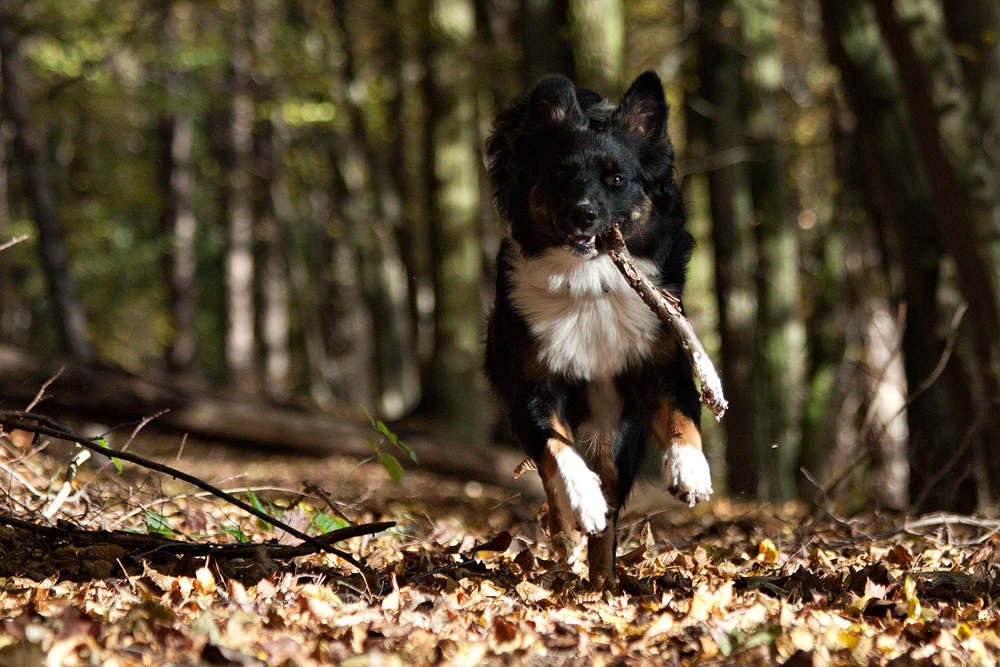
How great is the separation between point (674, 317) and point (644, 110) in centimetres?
119

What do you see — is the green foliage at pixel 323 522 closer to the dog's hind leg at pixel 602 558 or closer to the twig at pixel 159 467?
the twig at pixel 159 467

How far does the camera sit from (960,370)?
22.7 feet

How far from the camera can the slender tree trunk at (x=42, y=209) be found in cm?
1112

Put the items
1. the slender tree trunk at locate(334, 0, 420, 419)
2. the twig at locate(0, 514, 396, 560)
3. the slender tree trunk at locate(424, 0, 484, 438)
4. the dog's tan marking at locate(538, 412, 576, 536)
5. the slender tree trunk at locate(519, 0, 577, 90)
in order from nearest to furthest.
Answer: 1. the dog's tan marking at locate(538, 412, 576, 536)
2. the twig at locate(0, 514, 396, 560)
3. the slender tree trunk at locate(519, 0, 577, 90)
4. the slender tree trunk at locate(424, 0, 484, 438)
5. the slender tree trunk at locate(334, 0, 420, 419)

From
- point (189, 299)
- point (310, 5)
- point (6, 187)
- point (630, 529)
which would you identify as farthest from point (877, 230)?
point (6, 187)

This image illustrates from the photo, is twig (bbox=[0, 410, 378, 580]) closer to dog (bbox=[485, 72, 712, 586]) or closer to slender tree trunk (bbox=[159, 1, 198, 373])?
dog (bbox=[485, 72, 712, 586])

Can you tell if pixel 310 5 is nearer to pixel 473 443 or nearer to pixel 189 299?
pixel 189 299

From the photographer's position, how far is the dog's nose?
427 cm

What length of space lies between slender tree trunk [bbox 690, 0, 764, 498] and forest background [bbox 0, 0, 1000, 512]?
4 cm

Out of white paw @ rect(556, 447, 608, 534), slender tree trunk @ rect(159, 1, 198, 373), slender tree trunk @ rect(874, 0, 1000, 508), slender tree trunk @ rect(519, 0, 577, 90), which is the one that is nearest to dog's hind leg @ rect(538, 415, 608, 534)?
white paw @ rect(556, 447, 608, 534)

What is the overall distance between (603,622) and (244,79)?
63.8 ft

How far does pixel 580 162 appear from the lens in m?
4.49

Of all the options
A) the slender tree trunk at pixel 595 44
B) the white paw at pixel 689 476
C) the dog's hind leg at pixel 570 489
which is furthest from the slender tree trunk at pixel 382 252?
the white paw at pixel 689 476

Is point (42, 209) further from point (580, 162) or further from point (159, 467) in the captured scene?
point (580, 162)
